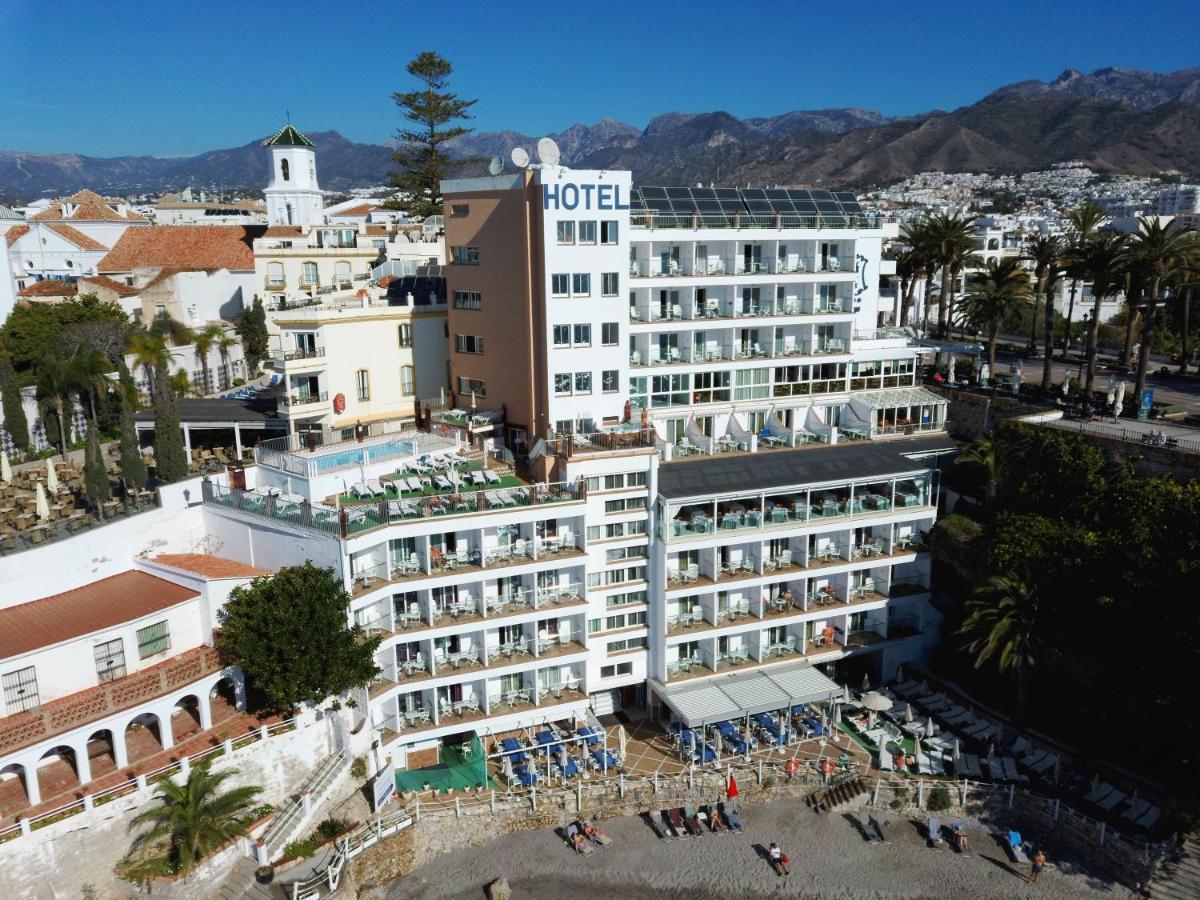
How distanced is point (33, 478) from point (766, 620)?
3690 cm

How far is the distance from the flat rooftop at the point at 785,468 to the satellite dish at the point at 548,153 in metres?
14.8

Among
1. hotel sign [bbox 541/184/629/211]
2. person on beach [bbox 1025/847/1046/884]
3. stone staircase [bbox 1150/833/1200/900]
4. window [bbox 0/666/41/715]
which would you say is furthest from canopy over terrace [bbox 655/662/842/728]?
window [bbox 0/666/41/715]

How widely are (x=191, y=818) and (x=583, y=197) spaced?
1103 inches

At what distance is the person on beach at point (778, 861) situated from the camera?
30641mm

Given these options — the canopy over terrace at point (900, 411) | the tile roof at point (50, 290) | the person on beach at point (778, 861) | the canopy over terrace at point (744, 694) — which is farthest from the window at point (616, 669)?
the tile roof at point (50, 290)

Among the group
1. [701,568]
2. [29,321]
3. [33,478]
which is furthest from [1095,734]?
[29,321]

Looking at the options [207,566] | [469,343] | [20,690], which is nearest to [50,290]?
[469,343]

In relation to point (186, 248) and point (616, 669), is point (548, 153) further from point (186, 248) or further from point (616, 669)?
point (186, 248)

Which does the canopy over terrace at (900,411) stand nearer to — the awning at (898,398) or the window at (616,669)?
the awning at (898,398)

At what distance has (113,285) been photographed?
69.6 meters

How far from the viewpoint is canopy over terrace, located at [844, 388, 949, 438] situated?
151ft

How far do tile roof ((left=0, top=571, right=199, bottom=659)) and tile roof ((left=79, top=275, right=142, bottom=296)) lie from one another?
142 feet

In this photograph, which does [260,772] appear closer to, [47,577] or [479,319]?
[47,577]

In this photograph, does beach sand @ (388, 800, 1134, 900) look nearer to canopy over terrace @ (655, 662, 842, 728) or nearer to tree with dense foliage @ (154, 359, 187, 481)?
canopy over terrace @ (655, 662, 842, 728)
